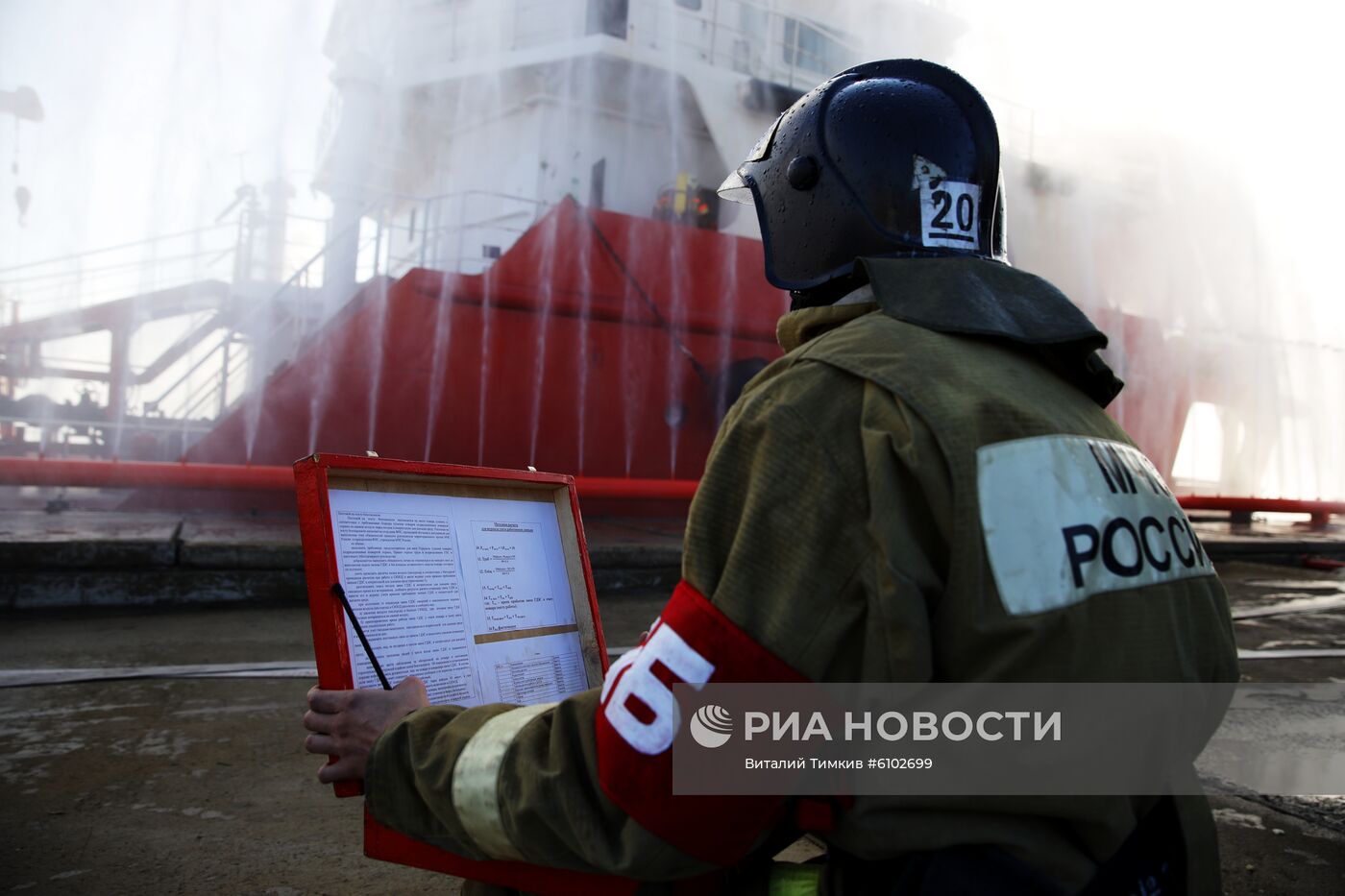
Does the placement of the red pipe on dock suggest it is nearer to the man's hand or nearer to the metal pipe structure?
the metal pipe structure

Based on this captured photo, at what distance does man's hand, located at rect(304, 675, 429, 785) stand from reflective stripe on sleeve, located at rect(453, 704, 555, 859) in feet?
0.51

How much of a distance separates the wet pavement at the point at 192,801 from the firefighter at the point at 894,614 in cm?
111

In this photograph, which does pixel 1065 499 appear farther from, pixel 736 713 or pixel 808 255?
pixel 808 255

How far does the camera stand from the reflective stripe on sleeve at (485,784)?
952mm

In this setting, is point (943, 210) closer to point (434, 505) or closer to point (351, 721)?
point (434, 505)

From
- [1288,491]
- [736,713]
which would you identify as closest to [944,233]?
[736,713]

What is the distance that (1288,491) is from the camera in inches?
514

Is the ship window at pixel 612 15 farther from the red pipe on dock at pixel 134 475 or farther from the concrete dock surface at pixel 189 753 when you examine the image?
the concrete dock surface at pixel 189 753

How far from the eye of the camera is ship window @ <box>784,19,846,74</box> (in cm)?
1066

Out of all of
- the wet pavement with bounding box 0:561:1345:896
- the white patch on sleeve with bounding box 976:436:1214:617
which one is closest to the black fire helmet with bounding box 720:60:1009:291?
the white patch on sleeve with bounding box 976:436:1214:617

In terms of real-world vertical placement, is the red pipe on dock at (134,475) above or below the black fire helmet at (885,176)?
below

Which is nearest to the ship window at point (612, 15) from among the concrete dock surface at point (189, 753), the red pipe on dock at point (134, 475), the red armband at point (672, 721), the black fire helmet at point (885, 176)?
the red pipe on dock at point (134, 475)

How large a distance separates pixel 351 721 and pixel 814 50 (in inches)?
441

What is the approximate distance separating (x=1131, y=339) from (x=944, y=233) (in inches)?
442
